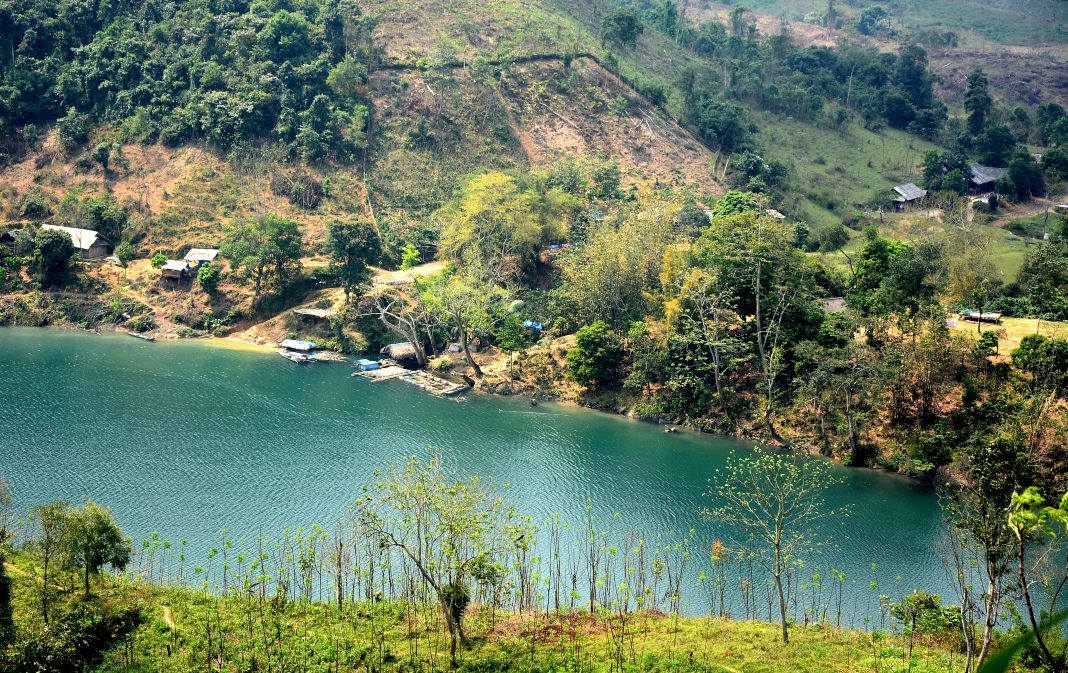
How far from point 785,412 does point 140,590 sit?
110 ft

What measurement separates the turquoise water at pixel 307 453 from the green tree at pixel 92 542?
16.1 ft

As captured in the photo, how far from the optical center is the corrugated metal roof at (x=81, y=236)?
2694 inches

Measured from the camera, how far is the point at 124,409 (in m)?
47.5

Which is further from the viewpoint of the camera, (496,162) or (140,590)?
(496,162)

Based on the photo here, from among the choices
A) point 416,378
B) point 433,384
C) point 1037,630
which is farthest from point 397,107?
point 1037,630

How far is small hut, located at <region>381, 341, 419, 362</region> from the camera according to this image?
59438mm

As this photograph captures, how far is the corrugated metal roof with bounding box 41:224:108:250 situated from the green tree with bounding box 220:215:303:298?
1121 centimetres

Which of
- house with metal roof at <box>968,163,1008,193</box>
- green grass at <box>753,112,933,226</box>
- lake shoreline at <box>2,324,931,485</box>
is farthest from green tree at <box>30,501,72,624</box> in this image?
house with metal roof at <box>968,163,1008,193</box>

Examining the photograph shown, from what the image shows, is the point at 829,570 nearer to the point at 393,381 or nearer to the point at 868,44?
the point at 393,381

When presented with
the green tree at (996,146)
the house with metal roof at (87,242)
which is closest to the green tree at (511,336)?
the house with metal roof at (87,242)

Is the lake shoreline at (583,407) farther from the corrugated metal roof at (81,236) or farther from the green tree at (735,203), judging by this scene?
the green tree at (735,203)

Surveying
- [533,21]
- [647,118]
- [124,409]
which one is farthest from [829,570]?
[533,21]

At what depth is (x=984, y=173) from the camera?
8381 cm

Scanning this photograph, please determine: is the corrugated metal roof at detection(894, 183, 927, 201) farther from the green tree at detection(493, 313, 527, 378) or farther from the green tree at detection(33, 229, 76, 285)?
the green tree at detection(33, 229, 76, 285)
